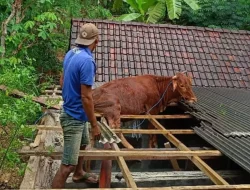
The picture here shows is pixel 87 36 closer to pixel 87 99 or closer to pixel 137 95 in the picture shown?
pixel 87 99

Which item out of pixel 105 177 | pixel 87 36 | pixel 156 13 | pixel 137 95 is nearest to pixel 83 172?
pixel 105 177

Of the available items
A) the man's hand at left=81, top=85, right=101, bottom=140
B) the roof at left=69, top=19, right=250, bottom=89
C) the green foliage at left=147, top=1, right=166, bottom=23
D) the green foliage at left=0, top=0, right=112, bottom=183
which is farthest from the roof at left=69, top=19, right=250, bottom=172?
the man's hand at left=81, top=85, right=101, bottom=140

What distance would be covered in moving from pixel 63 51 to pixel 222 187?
33.0ft

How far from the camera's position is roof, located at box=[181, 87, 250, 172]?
152 inches

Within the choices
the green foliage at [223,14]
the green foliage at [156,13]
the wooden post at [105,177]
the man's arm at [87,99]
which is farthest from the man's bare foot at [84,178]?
the green foliage at [223,14]

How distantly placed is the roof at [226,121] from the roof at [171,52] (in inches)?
42.1

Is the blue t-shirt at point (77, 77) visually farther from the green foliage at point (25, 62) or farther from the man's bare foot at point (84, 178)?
the man's bare foot at point (84, 178)

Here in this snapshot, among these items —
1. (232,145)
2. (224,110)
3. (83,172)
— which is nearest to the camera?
(83,172)

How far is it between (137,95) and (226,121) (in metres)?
1.42

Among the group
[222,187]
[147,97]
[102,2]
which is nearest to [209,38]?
[147,97]

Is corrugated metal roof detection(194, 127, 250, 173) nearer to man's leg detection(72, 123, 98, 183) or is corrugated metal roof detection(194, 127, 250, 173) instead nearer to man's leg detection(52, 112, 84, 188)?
man's leg detection(72, 123, 98, 183)

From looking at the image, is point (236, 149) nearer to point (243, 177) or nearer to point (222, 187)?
point (243, 177)

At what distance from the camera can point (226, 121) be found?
16.3 feet

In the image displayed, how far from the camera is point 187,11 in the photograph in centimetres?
1647
